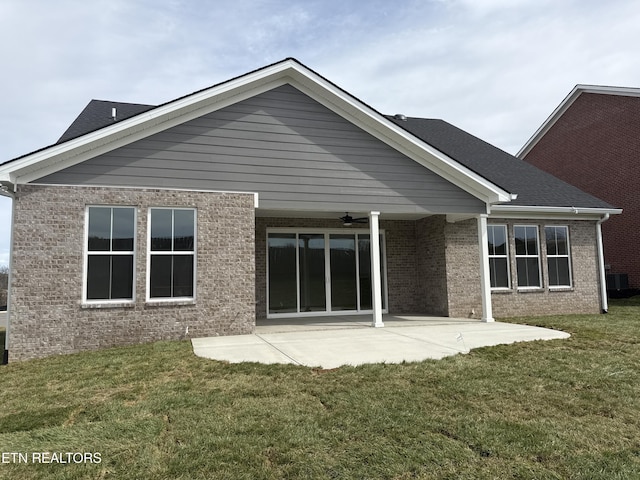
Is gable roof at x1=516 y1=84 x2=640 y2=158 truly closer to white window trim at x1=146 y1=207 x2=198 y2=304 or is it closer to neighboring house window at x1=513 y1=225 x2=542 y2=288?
neighboring house window at x1=513 y1=225 x2=542 y2=288

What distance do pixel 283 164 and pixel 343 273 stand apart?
4.90m

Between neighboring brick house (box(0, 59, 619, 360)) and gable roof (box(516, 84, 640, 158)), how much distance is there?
841 centimetres

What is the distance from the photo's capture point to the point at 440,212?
1146 cm

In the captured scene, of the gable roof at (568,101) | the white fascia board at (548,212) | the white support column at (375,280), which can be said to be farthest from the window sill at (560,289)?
the gable roof at (568,101)

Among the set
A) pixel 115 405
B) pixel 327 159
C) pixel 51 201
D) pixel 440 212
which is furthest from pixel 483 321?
pixel 51 201

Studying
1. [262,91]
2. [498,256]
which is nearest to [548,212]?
[498,256]

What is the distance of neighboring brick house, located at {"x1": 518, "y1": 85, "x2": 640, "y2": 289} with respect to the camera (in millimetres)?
18922

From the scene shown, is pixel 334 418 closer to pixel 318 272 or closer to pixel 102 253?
pixel 102 253

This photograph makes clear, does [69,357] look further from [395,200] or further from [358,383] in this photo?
[395,200]

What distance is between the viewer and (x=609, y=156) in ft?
65.9

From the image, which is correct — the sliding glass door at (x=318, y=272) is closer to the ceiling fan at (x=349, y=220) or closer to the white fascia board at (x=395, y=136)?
the ceiling fan at (x=349, y=220)

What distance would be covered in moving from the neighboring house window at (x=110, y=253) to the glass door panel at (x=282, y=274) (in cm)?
486

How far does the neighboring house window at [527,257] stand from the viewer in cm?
1355

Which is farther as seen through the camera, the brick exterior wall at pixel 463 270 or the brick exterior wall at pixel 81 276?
the brick exterior wall at pixel 463 270
